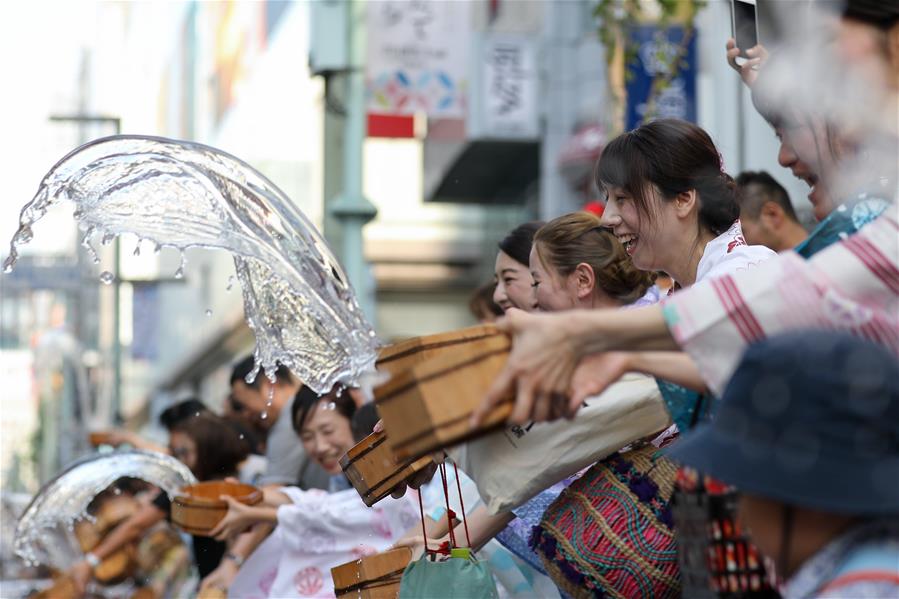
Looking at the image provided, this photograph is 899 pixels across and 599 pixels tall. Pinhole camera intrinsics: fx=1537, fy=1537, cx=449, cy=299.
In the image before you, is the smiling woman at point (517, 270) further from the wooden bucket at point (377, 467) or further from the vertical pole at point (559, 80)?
the vertical pole at point (559, 80)

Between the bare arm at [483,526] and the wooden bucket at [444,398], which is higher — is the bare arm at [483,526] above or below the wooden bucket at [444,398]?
below

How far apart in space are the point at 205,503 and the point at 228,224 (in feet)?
6.06

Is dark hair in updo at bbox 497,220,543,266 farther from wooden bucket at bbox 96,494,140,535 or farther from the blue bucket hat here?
wooden bucket at bbox 96,494,140,535

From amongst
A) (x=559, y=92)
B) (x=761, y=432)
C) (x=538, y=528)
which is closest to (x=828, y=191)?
(x=761, y=432)

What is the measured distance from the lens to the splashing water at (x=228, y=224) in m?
3.91

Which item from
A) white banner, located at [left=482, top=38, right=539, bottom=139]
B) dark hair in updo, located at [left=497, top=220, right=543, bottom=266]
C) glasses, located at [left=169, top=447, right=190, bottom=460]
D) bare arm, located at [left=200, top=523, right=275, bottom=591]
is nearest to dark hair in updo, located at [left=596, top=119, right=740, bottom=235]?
dark hair in updo, located at [left=497, top=220, right=543, bottom=266]

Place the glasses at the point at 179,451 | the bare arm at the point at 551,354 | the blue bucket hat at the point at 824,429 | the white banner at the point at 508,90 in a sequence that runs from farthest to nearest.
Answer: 1. the white banner at the point at 508,90
2. the glasses at the point at 179,451
3. the bare arm at the point at 551,354
4. the blue bucket hat at the point at 824,429

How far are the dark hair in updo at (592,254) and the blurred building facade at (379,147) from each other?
3.84 metres

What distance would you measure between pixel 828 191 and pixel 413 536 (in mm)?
1973

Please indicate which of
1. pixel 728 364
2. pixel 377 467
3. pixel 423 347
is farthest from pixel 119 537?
pixel 728 364

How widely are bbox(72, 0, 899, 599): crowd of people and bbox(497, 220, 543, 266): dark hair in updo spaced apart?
0.09 m

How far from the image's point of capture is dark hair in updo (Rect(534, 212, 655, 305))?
4.15m

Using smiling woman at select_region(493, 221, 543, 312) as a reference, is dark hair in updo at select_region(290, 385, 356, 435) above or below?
below

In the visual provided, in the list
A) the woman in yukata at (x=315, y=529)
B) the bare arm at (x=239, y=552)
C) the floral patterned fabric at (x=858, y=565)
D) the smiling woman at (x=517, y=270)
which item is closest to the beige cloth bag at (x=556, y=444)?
the floral patterned fabric at (x=858, y=565)
